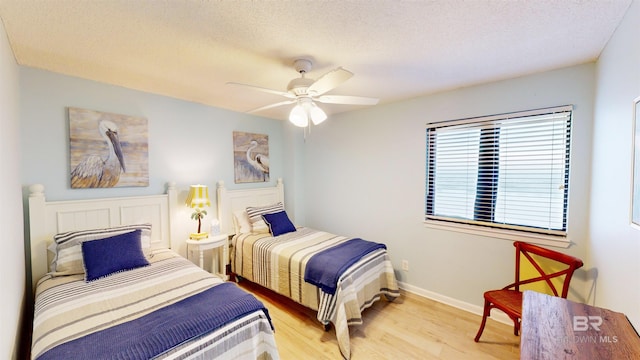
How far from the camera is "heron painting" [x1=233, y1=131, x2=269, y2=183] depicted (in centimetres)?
357

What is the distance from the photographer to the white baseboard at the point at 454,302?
2.44m

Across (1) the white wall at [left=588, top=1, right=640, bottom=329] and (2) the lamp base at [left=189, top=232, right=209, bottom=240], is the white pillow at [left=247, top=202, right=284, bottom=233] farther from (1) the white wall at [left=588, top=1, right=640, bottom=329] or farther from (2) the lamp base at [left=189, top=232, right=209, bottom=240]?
(1) the white wall at [left=588, top=1, right=640, bottom=329]

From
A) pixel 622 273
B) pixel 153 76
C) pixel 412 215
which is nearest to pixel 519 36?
pixel 622 273

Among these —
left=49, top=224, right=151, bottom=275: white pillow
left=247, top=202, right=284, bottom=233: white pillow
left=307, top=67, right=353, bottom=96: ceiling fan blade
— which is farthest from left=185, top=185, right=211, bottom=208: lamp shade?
left=307, top=67, right=353, bottom=96: ceiling fan blade

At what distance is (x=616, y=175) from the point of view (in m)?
1.46

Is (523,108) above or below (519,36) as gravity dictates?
below

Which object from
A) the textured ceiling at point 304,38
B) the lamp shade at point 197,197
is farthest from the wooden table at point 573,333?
the lamp shade at point 197,197

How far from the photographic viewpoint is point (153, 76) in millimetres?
2275

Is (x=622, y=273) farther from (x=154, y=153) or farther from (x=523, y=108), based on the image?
(x=154, y=153)

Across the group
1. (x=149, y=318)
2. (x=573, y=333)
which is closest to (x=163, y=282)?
(x=149, y=318)

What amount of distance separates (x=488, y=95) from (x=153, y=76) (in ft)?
10.4

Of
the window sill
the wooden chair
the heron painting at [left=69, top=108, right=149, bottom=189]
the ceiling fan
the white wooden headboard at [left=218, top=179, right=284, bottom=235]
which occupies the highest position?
the ceiling fan

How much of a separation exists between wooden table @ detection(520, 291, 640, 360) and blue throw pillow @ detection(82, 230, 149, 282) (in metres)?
2.65

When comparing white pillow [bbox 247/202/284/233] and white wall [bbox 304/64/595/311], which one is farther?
white pillow [bbox 247/202/284/233]
